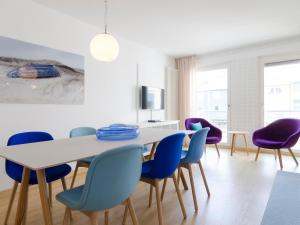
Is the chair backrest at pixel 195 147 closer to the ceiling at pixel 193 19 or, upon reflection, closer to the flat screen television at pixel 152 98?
the ceiling at pixel 193 19

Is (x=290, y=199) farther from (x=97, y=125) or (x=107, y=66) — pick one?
(x=107, y=66)

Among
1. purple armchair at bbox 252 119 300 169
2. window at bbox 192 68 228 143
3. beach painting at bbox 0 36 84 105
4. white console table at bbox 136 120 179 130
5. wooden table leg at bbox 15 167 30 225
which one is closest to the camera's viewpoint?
wooden table leg at bbox 15 167 30 225

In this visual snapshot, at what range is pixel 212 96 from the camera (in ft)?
18.4

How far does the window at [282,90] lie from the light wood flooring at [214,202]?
1546 mm

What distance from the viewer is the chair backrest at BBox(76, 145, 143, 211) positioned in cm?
110

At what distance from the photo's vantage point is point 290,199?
235 centimetres

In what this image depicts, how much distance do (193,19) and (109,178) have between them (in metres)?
3.06

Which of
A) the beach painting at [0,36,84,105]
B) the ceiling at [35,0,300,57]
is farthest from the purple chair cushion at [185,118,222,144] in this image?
the beach painting at [0,36,84,105]

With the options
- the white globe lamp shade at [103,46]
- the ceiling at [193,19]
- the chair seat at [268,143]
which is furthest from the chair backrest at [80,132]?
the chair seat at [268,143]

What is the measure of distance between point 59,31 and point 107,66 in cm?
102

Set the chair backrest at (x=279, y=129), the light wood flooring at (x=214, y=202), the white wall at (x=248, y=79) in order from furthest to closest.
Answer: the white wall at (x=248, y=79)
the chair backrest at (x=279, y=129)
the light wood flooring at (x=214, y=202)

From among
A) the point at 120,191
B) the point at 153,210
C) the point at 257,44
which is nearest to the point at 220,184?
the point at 153,210

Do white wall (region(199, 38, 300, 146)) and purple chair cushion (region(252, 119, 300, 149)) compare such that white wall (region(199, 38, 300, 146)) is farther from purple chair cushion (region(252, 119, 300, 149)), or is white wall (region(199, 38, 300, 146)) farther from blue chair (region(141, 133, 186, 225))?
blue chair (region(141, 133, 186, 225))

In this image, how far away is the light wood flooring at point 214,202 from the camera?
6.30ft
